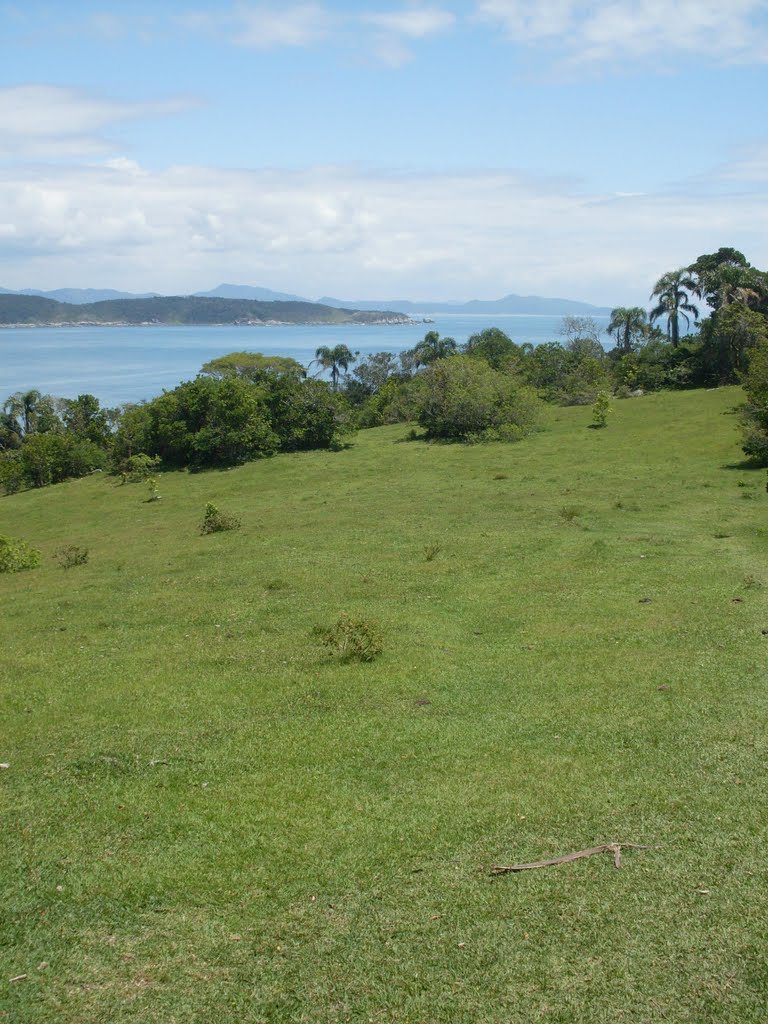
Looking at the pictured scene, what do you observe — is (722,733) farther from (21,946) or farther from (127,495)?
(127,495)

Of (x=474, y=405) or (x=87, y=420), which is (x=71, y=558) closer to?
(x=474, y=405)

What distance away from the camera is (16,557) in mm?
29531

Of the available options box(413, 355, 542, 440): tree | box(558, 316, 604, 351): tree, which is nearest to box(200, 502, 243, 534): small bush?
box(413, 355, 542, 440): tree

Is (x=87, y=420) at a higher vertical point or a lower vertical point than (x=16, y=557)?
higher

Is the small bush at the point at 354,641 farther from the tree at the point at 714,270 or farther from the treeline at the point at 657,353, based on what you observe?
the tree at the point at 714,270

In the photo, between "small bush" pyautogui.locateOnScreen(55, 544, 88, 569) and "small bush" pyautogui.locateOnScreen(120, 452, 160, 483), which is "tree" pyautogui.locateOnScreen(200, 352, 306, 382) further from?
"small bush" pyautogui.locateOnScreen(55, 544, 88, 569)

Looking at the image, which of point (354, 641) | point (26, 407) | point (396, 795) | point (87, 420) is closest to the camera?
point (396, 795)

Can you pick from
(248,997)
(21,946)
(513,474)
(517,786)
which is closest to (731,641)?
(517,786)

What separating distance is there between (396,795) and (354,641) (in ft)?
17.1

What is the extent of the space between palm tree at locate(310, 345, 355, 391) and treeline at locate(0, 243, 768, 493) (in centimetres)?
1379

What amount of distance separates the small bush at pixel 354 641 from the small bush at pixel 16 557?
18.2m

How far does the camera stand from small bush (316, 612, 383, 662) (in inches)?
567

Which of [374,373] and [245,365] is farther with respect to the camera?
[374,373]

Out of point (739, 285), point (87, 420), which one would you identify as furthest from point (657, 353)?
point (87, 420)
